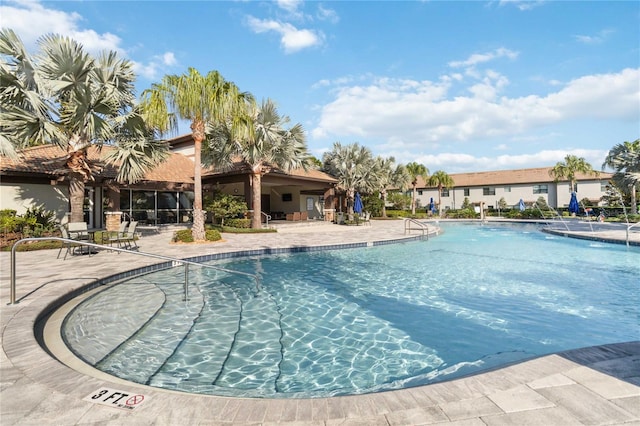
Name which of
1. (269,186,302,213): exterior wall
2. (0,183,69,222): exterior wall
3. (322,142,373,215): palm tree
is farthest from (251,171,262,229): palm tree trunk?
(322,142,373,215): palm tree

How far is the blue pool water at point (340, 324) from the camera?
4.31m

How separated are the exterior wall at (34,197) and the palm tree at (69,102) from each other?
4800 mm

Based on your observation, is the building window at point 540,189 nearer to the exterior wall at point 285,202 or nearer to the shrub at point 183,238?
the exterior wall at point 285,202

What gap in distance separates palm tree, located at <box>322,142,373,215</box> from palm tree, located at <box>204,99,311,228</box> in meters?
10.2

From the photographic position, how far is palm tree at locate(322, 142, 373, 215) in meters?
30.9

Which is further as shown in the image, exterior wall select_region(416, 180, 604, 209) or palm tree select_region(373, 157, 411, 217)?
exterior wall select_region(416, 180, 604, 209)

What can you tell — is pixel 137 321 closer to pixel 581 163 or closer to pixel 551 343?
pixel 551 343

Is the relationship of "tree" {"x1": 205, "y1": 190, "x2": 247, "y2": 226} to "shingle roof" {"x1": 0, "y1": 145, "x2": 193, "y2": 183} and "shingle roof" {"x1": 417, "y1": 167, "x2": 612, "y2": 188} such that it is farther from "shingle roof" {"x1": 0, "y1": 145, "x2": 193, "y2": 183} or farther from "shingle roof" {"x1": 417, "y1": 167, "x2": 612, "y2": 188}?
"shingle roof" {"x1": 417, "y1": 167, "x2": 612, "y2": 188}

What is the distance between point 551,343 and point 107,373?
651 cm

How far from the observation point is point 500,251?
1480 centimetres

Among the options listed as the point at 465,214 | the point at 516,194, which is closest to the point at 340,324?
→ the point at 465,214

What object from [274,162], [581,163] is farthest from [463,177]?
[274,162]

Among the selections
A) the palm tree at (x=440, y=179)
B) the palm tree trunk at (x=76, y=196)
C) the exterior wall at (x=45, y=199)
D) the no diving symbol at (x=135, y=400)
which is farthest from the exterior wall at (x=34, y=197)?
the palm tree at (x=440, y=179)

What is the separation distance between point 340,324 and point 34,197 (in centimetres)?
1830
